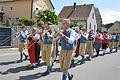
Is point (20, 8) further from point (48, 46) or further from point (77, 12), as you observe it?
point (48, 46)

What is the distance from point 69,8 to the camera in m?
67.1

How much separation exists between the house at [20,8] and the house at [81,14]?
1206cm

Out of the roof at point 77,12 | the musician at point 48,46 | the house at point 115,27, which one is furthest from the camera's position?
the house at point 115,27

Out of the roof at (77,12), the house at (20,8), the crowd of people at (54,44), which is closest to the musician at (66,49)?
the crowd of people at (54,44)

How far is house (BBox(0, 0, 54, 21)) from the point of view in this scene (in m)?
49.5

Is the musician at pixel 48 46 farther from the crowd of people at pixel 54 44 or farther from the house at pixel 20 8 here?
the house at pixel 20 8

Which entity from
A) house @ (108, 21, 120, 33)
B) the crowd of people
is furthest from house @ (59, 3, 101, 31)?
the crowd of people

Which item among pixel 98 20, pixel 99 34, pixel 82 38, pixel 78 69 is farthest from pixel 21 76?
pixel 98 20

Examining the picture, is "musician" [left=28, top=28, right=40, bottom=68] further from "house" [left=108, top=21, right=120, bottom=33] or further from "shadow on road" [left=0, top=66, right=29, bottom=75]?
"house" [left=108, top=21, right=120, bottom=33]

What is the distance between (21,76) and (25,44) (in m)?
3.98

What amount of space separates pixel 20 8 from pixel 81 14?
677 inches

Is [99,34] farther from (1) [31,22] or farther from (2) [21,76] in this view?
(1) [31,22]

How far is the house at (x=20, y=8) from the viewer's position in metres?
49.5

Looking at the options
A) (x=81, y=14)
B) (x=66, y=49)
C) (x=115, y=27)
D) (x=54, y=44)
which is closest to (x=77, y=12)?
(x=81, y=14)
